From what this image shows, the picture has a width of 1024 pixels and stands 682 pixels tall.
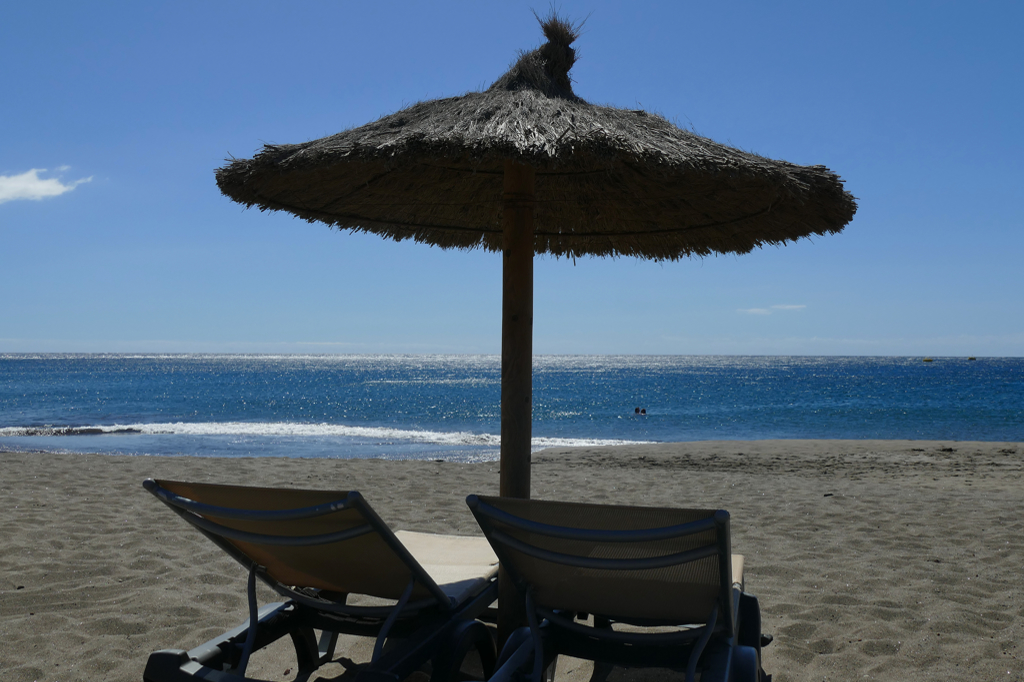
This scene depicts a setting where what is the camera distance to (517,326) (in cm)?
264

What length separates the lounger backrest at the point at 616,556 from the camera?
1681 mm

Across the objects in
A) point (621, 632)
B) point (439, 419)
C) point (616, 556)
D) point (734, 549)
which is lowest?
point (439, 419)

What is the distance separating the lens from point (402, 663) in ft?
5.98

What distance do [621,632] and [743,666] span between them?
1.08 ft

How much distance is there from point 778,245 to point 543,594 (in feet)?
7.14

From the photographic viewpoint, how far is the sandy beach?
2.77 m

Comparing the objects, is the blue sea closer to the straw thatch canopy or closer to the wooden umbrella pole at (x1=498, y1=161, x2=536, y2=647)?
the straw thatch canopy

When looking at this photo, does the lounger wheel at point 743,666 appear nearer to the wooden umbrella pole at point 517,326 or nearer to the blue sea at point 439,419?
the wooden umbrella pole at point 517,326

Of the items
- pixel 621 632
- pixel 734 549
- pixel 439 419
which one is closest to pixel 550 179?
pixel 621 632

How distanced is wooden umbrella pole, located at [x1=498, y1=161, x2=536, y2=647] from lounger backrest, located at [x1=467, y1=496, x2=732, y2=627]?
644 mm

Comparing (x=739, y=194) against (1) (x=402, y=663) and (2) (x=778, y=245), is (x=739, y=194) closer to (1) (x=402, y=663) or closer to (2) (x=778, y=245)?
(2) (x=778, y=245)

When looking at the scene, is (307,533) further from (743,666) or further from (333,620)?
(743,666)

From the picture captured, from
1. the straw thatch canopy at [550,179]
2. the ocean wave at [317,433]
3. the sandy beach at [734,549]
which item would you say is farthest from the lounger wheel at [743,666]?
the ocean wave at [317,433]

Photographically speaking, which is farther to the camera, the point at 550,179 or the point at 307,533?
the point at 550,179
